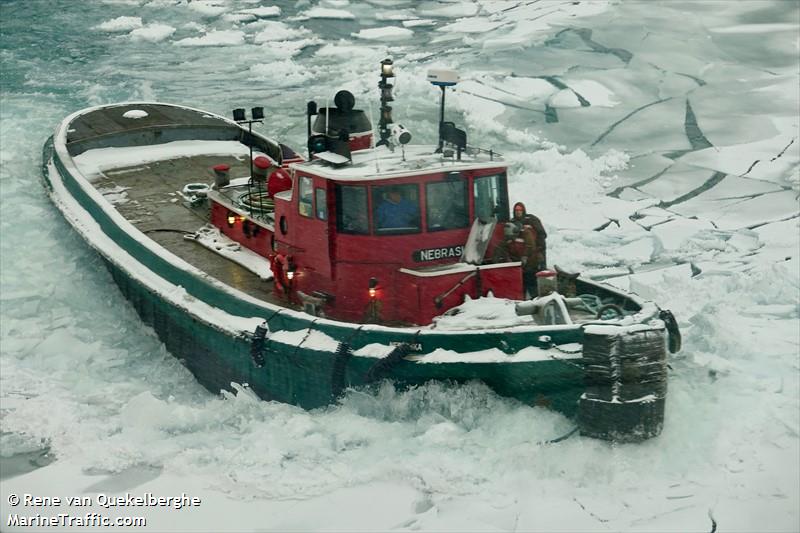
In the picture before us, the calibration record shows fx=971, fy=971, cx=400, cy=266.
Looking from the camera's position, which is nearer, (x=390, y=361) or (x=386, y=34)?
(x=390, y=361)

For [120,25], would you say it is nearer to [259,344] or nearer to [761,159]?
[761,159]

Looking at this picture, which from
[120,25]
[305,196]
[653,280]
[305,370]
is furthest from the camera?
[120,25]

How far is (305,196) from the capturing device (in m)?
10.4

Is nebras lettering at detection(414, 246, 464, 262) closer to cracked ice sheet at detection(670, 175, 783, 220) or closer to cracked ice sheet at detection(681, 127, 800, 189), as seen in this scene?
cracked ice sheet at detection(670, 175, 783, 220)

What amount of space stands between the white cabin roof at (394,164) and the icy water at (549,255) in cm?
221

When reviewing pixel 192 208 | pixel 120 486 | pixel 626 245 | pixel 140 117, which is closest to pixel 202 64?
pixel 140 117

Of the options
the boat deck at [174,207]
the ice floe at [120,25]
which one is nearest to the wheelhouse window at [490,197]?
the boat deck at [174,207]

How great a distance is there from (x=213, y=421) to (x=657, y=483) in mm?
4479

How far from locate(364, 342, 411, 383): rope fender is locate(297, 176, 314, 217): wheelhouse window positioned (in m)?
1.99

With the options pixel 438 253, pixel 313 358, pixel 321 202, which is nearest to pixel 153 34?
pixel 321 202

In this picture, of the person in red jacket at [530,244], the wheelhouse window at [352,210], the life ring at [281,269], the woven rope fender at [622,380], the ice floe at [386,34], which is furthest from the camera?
the ice floe at [386,34]

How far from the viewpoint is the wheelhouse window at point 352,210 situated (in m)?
9.85

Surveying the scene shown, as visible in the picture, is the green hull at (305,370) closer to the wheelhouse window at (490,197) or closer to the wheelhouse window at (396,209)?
the wheelhouse window at (396,209)

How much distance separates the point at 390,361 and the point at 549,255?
5742mm
